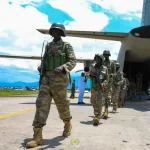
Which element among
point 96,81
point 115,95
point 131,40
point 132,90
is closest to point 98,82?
point 96,81

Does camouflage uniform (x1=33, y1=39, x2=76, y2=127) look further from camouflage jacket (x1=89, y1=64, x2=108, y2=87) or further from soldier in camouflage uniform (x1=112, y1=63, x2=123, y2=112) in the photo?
soldier in camouflage uniform (x1=112, y1=63, x2=123, y2=112)

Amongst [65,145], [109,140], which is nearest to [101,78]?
[109,140]

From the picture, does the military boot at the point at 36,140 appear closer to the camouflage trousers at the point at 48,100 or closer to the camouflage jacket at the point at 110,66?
the camouflage trousers at the point at 48,100

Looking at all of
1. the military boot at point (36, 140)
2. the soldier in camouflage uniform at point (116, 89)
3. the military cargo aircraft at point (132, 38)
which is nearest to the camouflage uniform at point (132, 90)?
the military cargo aircraft at point (132, 38)

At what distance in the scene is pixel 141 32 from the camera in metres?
13.4

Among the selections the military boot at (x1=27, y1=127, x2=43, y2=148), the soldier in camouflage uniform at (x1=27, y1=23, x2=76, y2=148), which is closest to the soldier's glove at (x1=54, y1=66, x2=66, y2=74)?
the soldier in camouflage uniform at (x1=27, y1=23, x2=76, y2=148)

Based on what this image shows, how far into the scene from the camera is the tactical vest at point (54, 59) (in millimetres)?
5066

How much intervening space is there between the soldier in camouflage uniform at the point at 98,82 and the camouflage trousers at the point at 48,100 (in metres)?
2.37

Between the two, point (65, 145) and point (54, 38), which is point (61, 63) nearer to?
point (54, 38)

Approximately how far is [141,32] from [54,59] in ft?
29.5

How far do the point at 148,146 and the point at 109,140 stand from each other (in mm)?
652

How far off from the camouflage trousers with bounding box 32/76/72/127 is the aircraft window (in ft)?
28.4

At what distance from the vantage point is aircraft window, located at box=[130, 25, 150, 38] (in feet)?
43.2

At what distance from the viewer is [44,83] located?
5.02 m
